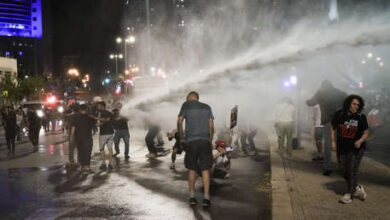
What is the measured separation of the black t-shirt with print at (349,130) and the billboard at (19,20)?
151 metres

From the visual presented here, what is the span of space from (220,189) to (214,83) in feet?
17.3

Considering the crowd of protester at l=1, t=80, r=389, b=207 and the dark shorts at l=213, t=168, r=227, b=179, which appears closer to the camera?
the crowd of protester at l=1, t=80, r=389, b=207

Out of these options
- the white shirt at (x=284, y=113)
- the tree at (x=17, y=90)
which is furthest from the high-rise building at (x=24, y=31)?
the white shirt at (x=284, y=113)

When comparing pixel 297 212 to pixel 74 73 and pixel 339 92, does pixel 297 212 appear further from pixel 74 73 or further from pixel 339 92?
pixel 74 73

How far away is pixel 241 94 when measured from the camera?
17.1m

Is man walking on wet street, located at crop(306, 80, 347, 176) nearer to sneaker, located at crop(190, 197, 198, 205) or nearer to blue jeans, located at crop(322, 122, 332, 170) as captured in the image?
blue jeans, located at crop(322, 122, 332, 170)

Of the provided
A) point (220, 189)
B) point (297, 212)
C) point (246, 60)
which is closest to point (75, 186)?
point (220, 189)

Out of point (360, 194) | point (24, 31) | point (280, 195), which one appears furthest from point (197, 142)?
point (24, 31)

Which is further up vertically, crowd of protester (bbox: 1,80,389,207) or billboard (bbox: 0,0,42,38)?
billboard (bbox: 0,0,42,38)

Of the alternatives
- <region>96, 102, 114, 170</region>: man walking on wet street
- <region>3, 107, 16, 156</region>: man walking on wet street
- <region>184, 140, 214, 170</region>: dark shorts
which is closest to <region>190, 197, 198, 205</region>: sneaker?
<region>184, 140, 214, 170</region>: dark shorts

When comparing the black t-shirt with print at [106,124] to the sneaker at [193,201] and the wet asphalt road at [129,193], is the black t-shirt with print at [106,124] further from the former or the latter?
the sneaker at [193,201]

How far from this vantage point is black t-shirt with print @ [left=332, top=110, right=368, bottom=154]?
241 inches

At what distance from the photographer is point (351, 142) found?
6.15 metres

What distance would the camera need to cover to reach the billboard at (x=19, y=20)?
477 feet
